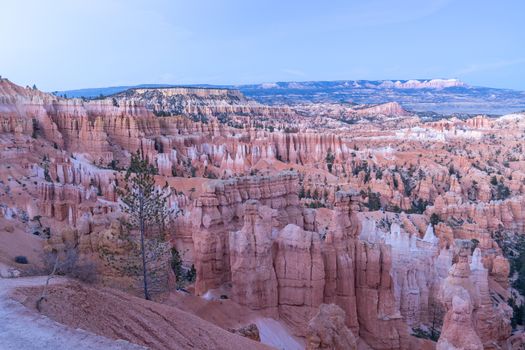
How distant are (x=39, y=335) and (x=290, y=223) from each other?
12446mm

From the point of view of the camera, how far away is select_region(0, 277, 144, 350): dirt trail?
6.79 meters

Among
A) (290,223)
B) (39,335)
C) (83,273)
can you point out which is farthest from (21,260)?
(39,335)

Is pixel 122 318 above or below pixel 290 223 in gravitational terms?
above

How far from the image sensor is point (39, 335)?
7004mm

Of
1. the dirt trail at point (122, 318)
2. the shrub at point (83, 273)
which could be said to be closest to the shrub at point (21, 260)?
the shrub at point (83, 273)

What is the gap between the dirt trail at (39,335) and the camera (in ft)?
22.3

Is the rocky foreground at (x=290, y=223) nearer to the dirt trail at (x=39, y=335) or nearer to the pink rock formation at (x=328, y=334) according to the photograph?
the pink rock formation at (x=328, y=334)

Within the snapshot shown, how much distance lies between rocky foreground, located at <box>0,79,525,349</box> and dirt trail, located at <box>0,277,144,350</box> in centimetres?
47

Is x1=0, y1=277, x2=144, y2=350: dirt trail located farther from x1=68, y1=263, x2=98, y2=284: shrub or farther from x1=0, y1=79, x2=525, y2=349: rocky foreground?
x1=68, y1=263, x2=98, y2=284: shrub

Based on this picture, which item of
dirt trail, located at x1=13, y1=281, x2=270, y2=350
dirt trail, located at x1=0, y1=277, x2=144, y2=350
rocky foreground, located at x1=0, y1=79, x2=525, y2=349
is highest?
dirt trail, located at x1=0, y1=277, x2=144, y2=350

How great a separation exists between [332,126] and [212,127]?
1923 inches

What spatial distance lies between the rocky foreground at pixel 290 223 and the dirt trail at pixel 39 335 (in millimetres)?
Answer: 473

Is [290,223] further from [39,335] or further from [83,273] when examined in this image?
[39,335]

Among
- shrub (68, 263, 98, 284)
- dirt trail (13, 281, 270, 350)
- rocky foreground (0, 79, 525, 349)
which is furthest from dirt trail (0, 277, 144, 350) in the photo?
shrub (68, 263, 98, 284)
